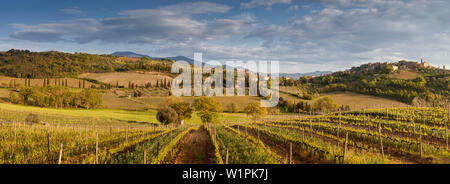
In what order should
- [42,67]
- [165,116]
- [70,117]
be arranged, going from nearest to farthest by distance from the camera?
[165,116], [70,117], [42,67]

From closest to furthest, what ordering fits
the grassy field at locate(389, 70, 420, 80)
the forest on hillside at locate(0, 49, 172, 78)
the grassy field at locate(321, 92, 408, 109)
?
the grassy field at locate(321, 92, 408, 109) < the grassy field at locate(389, 70, 420, 80) < the forest on hillside at locate(0, 49, 172, 78)

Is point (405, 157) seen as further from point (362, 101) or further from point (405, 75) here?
point (405, 75)

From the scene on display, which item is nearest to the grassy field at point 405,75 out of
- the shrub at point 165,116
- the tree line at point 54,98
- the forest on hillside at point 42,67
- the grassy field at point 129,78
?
the shrub at point 165,116

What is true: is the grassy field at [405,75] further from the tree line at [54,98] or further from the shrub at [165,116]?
the tree line at [54,98]

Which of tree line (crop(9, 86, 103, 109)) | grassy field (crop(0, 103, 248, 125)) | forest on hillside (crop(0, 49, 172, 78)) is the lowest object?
grassy field (crop(0, 103, 248, 125))

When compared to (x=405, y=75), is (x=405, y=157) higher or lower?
lower

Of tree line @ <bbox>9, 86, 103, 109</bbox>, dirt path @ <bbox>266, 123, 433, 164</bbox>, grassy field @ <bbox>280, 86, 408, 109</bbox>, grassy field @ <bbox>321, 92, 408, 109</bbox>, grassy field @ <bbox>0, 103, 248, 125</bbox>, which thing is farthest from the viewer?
grassy field @ <bbox>321, 92, 408, 109</bbox>

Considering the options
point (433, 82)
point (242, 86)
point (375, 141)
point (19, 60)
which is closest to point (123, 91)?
point (242, 86)

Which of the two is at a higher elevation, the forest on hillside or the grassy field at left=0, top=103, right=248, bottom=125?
the forest on hillside

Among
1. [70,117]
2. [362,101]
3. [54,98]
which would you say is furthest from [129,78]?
[362,101]

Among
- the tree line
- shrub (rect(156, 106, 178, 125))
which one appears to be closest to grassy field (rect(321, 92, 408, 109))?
shrub (rect(156, 106, 178, 125))

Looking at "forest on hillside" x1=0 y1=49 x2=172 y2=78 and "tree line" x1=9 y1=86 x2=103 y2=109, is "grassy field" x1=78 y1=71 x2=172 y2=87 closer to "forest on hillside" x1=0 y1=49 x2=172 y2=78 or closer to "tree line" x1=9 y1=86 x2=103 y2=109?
"forest on hillside" x1=0 y1=49 x2=172 y2=78
